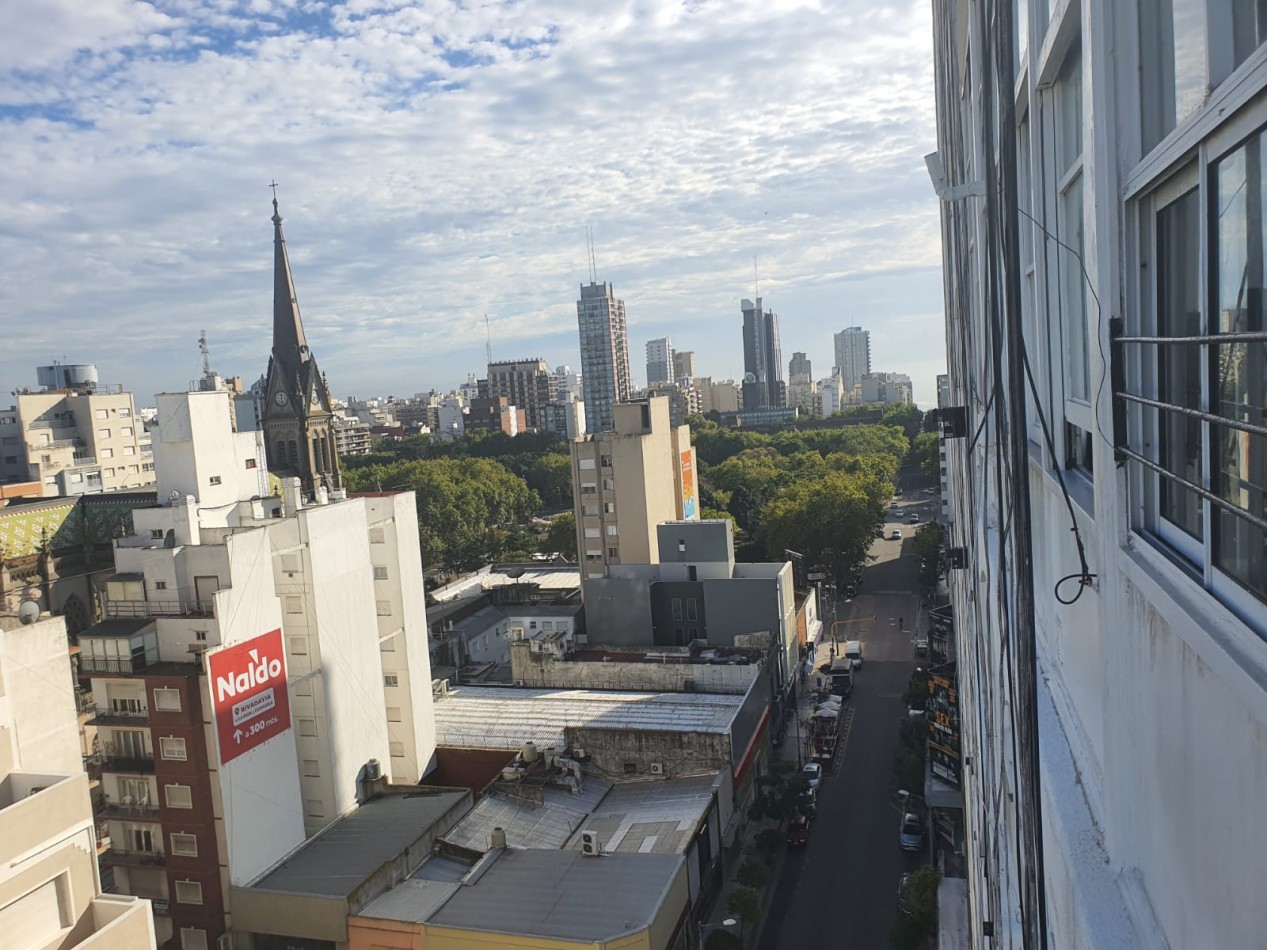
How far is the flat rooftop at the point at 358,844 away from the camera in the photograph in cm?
1550

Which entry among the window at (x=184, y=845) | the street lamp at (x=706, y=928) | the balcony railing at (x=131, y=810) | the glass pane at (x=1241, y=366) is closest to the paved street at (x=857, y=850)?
the street lamp at (x=706, y=928)

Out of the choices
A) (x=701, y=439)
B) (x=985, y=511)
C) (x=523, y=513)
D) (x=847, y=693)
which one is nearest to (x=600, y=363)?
(x=701, y=439)

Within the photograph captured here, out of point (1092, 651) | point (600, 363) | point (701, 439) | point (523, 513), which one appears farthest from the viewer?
point (600, 363)

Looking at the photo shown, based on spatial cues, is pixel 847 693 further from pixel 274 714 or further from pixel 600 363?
pixel 600 363

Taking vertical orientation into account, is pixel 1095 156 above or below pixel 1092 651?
above

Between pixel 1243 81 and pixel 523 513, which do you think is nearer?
pixel 1243 81

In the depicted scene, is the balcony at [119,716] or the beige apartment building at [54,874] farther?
the balcony at [119,716]

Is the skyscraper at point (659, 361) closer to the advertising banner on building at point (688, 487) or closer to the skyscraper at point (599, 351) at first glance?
the skyscraper at point (599, 351)

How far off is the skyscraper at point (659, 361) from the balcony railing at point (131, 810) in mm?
181253

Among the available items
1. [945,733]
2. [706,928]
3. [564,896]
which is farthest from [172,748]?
[945,733]

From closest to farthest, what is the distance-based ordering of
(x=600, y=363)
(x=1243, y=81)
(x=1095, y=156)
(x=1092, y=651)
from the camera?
(x=1243, y=81)
(x=1095, y=156)
(x=1092, y=651)
(x=600, y=363)

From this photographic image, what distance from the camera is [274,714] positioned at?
16438 mm

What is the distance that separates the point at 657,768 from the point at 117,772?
10.0m

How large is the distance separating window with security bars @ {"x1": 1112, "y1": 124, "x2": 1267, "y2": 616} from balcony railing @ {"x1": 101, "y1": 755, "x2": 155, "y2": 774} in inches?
661
